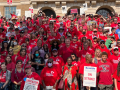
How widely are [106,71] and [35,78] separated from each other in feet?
7.96

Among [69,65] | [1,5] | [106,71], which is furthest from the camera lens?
[1,5]

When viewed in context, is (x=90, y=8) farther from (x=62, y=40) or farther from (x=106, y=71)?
(x=106, y=71)

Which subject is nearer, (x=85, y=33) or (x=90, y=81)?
(x=90, y=81)

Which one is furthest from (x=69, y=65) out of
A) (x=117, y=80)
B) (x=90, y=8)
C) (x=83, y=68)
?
(x=90, y=8)

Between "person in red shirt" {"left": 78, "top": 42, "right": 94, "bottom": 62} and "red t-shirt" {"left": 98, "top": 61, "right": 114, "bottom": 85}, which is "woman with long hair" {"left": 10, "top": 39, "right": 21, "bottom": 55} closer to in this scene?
"person in red shirt" {"left": 78, "top": 42, "right": 94, "bottom": 62}

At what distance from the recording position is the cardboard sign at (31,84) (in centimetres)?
468

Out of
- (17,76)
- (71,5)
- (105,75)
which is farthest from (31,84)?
(71,5)

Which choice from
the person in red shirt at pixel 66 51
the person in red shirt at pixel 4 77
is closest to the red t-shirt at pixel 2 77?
the person in red shirt at pixel 4 77

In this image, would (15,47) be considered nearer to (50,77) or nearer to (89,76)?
(50,77)

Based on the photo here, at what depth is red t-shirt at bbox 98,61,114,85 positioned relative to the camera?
4785mm

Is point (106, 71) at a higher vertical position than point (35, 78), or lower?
higher

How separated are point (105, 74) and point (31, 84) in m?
2.46

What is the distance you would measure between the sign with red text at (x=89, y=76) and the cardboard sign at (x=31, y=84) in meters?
1.56

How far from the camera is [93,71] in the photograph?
4.61 m
